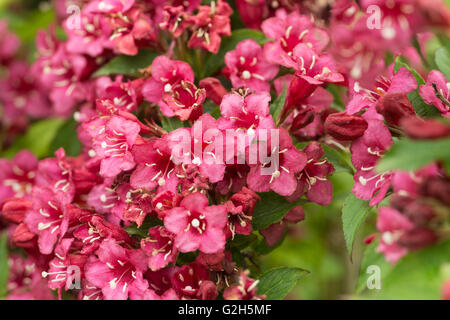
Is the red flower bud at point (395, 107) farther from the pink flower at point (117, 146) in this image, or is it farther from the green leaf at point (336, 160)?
the pink flower at point (117, 146)

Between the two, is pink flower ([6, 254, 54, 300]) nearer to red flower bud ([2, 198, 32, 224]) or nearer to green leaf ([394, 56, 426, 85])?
red flower bud ([2, 198, 32, 224])

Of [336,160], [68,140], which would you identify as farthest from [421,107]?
[68,140]

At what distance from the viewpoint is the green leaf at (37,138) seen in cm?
275

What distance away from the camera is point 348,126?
1.52 meters

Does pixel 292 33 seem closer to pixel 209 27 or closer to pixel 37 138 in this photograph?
pixel 209 27

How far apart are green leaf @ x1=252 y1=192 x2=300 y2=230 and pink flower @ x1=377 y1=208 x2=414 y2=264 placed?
0.45 meters

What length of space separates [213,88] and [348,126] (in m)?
0.44

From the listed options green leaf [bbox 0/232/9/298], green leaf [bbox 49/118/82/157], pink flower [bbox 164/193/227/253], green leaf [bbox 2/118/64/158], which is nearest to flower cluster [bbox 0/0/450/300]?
pink flower [bbox 164/193/227/253]

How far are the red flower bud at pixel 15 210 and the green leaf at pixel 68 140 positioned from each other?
1.40 ft

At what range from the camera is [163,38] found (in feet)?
6.47

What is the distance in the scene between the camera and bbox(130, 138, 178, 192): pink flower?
1.54 meters
